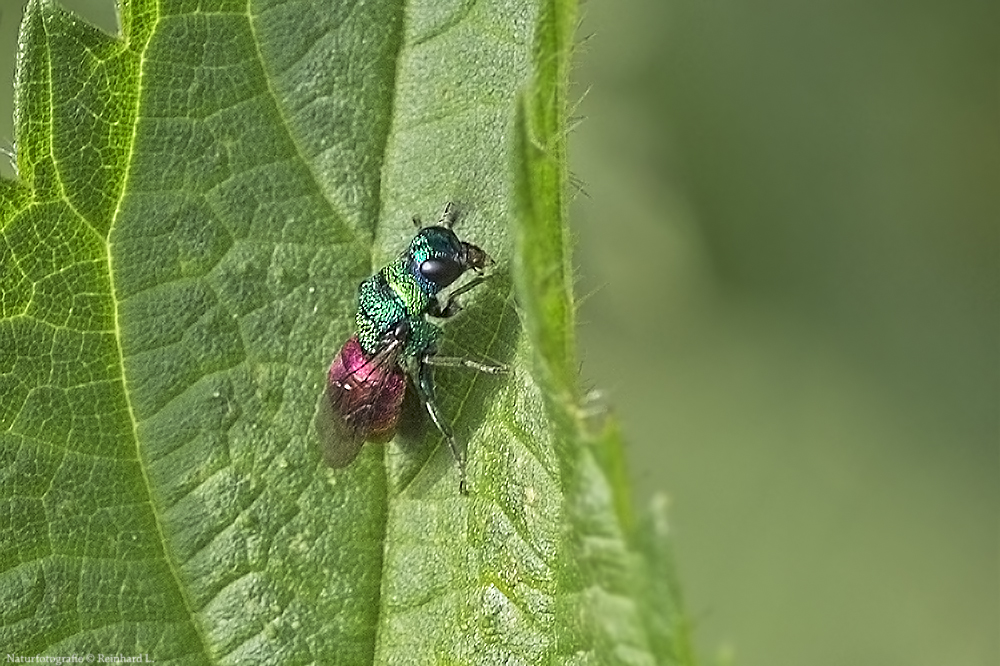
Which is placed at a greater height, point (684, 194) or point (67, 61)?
point (684, 194)

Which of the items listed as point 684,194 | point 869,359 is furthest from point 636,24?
point 869,359

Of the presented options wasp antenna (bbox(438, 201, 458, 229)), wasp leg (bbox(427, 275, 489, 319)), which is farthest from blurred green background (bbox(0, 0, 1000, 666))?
wasp antenna (bbox(438, 201, 458, 229))

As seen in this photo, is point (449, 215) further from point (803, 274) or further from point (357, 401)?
point (803, 274)

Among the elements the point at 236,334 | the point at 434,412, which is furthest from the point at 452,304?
the point at 236,334

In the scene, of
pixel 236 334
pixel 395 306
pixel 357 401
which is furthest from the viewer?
pixel 395 306

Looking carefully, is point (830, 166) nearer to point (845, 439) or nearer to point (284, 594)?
point (845, 439)
